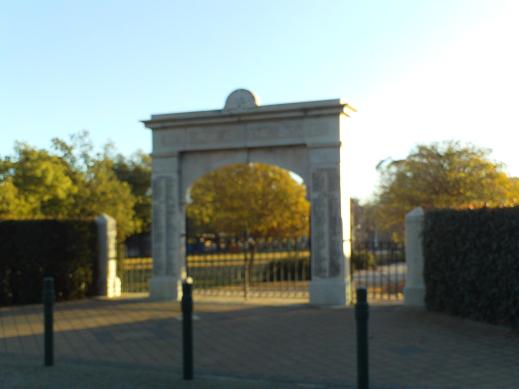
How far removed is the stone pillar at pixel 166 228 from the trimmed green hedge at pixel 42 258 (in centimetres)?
188

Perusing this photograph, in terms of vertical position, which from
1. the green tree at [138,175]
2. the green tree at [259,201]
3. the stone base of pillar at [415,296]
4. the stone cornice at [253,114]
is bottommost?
the stone base of pillar at [415,296]

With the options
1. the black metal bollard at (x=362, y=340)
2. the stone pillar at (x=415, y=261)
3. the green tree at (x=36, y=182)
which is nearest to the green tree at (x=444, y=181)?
the stone pillar at (x=415, y=261)

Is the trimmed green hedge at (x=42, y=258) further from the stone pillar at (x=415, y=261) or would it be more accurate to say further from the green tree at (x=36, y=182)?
the green tree at (x=36, y=182)

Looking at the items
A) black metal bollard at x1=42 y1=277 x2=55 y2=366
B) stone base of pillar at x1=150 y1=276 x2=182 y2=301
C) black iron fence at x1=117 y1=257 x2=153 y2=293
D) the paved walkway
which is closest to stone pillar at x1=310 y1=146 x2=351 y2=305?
the paved walkway

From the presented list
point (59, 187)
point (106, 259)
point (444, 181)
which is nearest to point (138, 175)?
point (59, 187)

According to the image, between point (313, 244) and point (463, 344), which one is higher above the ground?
point (313, 244)

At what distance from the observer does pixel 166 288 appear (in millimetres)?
14477

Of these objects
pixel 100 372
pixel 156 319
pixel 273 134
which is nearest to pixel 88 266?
pixel 156 319

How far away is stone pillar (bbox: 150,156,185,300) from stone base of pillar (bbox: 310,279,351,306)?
3.39m

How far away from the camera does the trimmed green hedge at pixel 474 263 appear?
31.1ft

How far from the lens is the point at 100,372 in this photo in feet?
24.0

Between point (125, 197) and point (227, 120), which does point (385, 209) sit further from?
point (125, 197)

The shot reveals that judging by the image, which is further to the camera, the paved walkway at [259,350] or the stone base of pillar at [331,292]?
the stone base of pillar at [331,292]

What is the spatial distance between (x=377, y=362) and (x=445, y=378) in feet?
3.39
